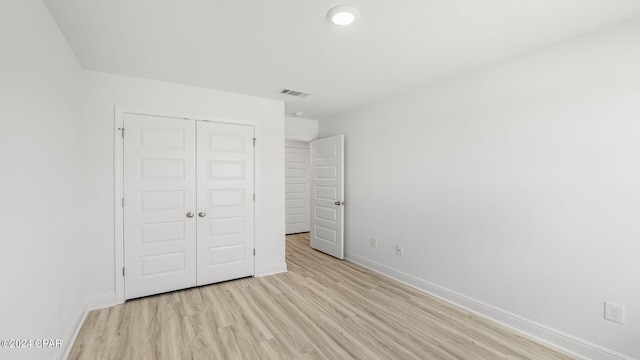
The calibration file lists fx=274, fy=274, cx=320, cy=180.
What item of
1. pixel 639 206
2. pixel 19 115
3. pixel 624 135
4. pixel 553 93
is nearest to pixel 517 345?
pixel 639 206

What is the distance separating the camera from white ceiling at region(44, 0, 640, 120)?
5.91ft

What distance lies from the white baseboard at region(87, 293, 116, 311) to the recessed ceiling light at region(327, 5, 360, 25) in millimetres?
3410

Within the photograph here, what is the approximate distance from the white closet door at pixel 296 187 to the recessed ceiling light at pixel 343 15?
4.87 meters

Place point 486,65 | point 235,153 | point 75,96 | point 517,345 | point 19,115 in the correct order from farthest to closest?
point 235,153
point 486,65
point 75,96
point 517,345
point 19,115

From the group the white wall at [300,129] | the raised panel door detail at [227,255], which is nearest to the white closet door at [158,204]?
the raised panel door detail at [227,255]

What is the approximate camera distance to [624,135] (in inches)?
76.9

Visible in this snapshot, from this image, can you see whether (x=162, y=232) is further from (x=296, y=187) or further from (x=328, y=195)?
(x=296, y=187)

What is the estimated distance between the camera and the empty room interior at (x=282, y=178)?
1.82m

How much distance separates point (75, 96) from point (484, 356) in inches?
162

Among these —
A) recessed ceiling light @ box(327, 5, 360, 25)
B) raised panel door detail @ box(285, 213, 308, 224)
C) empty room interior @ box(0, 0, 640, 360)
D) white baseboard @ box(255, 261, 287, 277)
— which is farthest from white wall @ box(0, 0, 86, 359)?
raised panel door detail @ box(285, 213, 308, 224)

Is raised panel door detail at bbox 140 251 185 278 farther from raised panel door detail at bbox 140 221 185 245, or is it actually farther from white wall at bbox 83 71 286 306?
white wall at bbox 83 71 286 306

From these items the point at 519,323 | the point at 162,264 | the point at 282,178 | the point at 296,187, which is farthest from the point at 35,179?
the point at 296,187

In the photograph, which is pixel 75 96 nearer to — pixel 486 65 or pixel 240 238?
pixel 240 238

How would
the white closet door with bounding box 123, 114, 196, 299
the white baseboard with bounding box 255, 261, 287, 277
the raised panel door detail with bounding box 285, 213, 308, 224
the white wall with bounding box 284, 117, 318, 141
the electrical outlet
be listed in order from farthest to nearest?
the raised panel door detail with bounding box 285, 213, 308, 224
the white wall with bounding box 284, 117, 318, 141
the white baseboard with bounding box 255, 261, 287, 277
the white closet door with bounding box 123, 114, 196, 299
the electrical outlet
